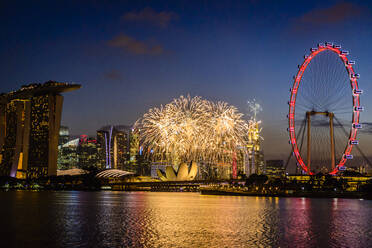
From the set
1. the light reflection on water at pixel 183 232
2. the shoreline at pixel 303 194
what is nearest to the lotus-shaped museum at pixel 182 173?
the shoreline at pixel 303 194

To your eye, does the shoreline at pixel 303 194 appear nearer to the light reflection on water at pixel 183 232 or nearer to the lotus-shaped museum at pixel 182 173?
the lotus-shaped museum at pixel 182 173

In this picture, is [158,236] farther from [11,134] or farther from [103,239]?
[11,134]

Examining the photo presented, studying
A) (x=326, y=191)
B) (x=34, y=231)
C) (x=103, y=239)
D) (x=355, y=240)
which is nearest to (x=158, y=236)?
(x=103, y=239)

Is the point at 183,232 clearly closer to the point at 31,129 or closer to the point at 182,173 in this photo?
the point at 182,173

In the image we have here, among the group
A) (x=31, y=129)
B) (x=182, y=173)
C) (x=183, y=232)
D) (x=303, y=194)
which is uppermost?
(x=31, y=129)

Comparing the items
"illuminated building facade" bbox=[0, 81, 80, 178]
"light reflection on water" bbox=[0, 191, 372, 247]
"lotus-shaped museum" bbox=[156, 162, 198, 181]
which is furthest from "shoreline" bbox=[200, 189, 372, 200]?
"light reflection on water" bbox=[0, 191, 372, 247]

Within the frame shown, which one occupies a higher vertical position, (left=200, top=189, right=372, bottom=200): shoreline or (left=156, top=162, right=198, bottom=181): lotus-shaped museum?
(left=156, top=162, right=198, bottom=181): lotus-shaped museum

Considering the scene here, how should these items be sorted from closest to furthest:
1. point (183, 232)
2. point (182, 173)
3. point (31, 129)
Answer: point (183, 232), point (182, 173), point (31, 129)

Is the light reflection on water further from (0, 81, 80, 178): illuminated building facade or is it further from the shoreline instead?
(0, 81, 80, 178): illuminated building facade

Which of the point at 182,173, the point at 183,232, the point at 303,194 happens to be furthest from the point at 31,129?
the point at 183,232
